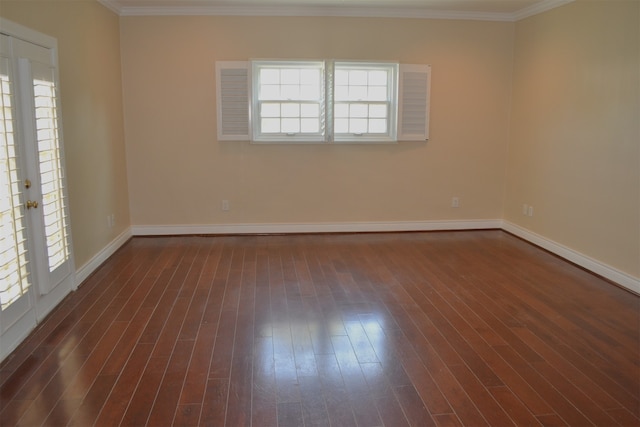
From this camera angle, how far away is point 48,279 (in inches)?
137

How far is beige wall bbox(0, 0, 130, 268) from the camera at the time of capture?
391 cm

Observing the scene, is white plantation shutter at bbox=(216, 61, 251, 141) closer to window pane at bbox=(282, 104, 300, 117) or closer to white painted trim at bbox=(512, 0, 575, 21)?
window pane at bbox=(282, 104, 300, 117)

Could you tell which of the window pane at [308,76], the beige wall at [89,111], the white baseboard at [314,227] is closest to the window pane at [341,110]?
the window pane at [308,76]

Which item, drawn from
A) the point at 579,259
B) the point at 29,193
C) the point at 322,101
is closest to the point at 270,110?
the point at 322,101

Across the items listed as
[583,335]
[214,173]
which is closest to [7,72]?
[214,173]

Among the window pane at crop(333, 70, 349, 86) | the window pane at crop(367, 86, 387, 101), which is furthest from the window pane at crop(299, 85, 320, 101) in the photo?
the window pane at crop(367, 86, 387, 101)

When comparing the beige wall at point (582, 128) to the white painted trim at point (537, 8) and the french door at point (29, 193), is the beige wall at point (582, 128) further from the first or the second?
the french door at point (29, 193)

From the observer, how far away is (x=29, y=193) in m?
3.26

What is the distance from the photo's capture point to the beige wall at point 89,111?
3914mm

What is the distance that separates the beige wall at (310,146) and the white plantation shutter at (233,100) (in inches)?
4.3

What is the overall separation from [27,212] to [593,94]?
4.88 m

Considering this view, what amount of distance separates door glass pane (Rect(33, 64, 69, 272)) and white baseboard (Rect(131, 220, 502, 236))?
207 centimetres

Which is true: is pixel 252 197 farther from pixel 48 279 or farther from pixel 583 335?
pixel 583 335

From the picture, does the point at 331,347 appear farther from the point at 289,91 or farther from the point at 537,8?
the point at 537,8
